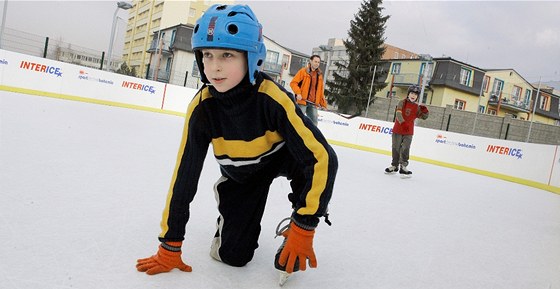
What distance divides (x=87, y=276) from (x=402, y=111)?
17.1 feet

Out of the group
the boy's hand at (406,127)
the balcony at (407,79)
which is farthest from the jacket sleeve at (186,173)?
the balcony at (407,79)

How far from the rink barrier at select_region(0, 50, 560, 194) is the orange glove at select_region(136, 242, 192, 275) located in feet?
23.0

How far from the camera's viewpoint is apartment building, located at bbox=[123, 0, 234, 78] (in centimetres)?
4784

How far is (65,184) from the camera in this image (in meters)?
2.56

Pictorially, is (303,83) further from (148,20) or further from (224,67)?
(148,20)

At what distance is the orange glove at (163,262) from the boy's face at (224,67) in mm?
643

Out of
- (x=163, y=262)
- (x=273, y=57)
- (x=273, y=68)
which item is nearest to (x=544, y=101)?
(x=273, y=68)

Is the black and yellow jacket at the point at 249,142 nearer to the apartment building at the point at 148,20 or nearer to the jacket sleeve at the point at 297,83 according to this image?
the jacket sleeve at the point at 297,83

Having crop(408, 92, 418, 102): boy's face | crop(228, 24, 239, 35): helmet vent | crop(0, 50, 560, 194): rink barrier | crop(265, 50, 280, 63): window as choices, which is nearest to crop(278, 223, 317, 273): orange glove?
crop(228, 24, 239, 35): helmet vent

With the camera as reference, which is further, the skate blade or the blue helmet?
the skate blade

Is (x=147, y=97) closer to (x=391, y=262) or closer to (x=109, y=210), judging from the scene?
(x=109, y=210)

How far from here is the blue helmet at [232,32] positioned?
1.37 m

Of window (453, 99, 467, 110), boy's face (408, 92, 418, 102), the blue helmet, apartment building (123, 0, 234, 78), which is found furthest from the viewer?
apartment building (123, 0, 234, 78)

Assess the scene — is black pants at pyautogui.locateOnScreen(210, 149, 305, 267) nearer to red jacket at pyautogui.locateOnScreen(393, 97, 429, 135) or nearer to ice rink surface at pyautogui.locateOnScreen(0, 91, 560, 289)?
ice rink surface at pyautogui.locateOnScreen(0, 91, 560, 289)
